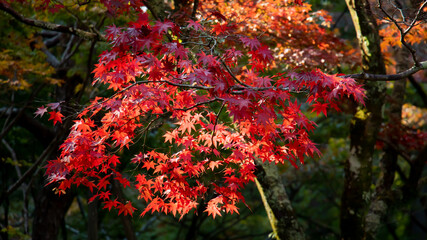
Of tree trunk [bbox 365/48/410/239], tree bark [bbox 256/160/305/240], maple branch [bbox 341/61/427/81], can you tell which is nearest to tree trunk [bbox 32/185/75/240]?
tree bark [bbox 256/160/305/240]

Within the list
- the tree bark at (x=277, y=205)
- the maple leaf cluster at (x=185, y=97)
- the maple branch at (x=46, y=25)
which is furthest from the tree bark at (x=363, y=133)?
the maple branch at (x=46, y=25)

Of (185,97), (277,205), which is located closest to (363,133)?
(277,205)

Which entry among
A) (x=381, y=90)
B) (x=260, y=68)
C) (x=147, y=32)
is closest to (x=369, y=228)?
(x=381, y=90)

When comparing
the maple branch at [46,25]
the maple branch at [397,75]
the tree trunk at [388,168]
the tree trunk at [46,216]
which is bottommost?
the tree trunk at [46,216]

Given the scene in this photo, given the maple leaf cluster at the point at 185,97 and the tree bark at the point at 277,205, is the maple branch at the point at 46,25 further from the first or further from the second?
the tree bark at the point at 277,205

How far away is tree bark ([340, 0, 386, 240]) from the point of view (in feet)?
18.0

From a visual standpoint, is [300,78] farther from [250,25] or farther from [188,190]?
[250,25]

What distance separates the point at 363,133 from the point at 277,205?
1610 mm

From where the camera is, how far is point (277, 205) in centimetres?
563

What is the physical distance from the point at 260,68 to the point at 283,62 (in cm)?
288

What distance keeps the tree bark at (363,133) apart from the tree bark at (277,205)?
0.78 m

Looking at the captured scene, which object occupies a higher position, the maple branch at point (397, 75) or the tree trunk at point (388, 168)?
the maple branch at point (397, 75)

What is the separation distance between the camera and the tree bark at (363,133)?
547 cm

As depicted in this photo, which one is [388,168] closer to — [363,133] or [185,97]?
[363,133]
